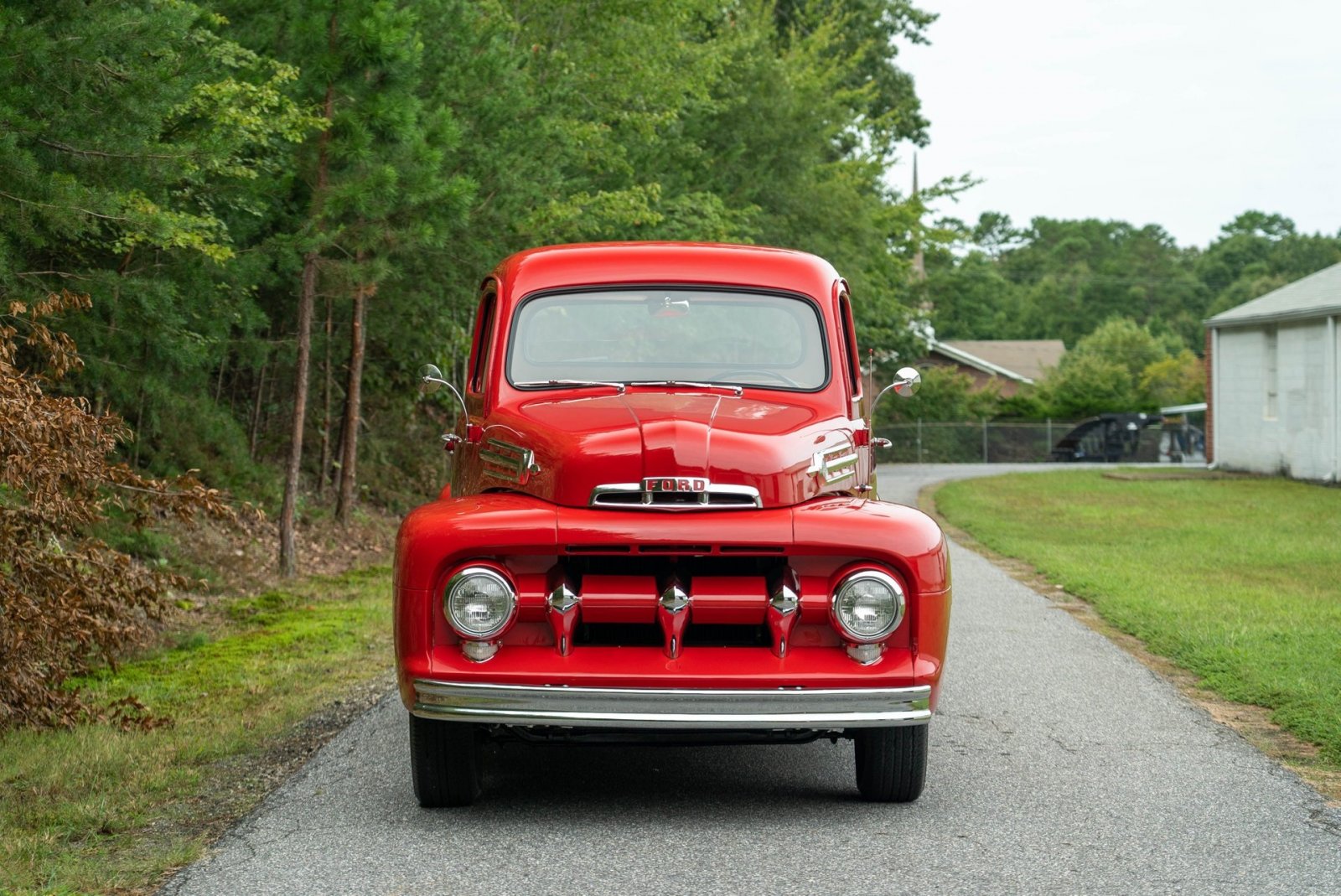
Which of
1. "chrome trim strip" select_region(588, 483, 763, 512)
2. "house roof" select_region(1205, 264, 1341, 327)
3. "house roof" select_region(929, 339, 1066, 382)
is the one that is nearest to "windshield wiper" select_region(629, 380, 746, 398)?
"chrome trim strip" select_region(588, 483, 763, 512)

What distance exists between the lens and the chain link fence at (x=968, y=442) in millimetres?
51469

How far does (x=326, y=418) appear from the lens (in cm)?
1916

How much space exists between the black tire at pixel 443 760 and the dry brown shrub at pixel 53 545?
2465 millimetres

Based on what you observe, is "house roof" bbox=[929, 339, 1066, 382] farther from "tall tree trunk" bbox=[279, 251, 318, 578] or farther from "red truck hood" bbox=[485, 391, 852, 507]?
"red truck hood" bbox=[485, 391, 852, 507]

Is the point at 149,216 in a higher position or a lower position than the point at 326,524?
higher

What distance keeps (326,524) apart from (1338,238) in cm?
10853

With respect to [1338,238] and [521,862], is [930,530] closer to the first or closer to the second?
[521,862]

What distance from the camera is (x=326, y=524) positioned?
1803 centimetres

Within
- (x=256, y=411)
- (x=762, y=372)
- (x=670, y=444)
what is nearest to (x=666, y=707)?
(x=670, y=444)

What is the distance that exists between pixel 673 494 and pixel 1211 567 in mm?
11083

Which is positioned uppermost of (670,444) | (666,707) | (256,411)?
(256,411)

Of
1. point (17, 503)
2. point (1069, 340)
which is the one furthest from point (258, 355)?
point (1069, 340)

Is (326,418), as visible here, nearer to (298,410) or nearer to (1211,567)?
(298,410)

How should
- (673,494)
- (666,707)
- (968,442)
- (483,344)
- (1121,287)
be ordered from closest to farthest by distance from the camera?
(666,707) < (673,494) < (483,344) < (968,442) < (1121,287)
